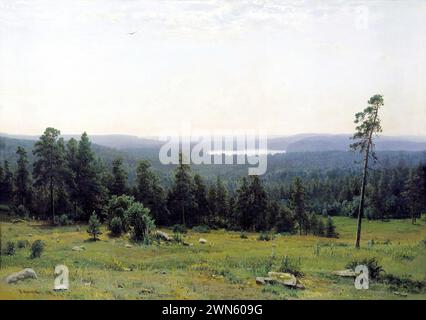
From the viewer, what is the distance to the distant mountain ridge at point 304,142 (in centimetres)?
1330

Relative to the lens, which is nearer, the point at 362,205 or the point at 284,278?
the point at 284,278

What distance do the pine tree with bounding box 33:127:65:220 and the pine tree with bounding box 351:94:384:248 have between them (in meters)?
8.25

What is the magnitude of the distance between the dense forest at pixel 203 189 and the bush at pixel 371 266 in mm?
1127

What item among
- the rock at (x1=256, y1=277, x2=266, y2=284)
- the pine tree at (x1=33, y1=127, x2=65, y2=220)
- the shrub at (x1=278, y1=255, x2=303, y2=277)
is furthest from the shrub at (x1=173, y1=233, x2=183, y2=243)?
the pine tree at (x1=33, y1=127, x2=65, y2=220)

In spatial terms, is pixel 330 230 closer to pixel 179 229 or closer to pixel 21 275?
pixel 179 229

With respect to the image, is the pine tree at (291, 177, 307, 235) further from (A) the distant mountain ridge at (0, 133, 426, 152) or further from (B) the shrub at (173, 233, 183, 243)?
(B) the shrub at (173, 233, 183, 243)

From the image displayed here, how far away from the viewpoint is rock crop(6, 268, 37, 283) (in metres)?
12.6

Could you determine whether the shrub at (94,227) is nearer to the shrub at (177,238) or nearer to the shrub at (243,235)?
the shrub at (177,238)

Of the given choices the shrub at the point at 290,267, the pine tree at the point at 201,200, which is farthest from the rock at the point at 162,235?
the shrub at the point at 290,267

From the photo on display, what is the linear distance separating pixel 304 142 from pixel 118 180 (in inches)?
210

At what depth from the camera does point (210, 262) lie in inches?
522

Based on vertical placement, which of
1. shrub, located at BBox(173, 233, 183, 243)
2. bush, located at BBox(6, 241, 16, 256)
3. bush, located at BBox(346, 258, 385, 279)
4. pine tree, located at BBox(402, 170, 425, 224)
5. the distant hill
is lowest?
bush, located at BBox(346, 258, 385, 279)

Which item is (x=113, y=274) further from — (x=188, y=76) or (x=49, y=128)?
(x=188, y=76)

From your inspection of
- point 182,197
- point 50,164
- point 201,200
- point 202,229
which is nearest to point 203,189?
point 201,200
